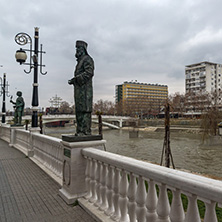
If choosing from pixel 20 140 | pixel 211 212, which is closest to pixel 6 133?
pixel 20 140

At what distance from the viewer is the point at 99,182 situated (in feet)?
10.6

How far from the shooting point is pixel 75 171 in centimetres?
364

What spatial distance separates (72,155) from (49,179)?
2028 millimetres

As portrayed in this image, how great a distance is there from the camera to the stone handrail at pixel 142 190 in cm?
165

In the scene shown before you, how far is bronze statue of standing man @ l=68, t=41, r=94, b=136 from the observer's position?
3896 mm

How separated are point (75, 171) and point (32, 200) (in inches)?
43.8

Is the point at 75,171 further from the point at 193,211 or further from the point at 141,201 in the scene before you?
the point at 193,211

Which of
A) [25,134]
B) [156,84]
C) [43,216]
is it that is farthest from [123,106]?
[43,216]

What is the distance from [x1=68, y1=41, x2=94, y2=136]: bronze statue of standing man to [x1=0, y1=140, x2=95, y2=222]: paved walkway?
1.41 m

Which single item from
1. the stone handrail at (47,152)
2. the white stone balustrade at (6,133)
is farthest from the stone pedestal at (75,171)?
the white stone balustrade at (6,133)

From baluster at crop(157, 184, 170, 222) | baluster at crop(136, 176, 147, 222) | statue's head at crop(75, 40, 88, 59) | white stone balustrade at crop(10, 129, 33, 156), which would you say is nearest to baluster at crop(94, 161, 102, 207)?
baluster at crop(136, 176, 147, 222)

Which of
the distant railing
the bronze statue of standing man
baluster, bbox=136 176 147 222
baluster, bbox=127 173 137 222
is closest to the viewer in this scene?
the distant railing

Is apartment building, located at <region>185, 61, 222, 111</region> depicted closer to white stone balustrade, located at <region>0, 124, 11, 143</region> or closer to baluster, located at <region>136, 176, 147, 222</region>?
white stone balustrade, located at <region>0, 124, 11, 143</region>

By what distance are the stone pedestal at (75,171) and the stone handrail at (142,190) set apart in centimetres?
13
